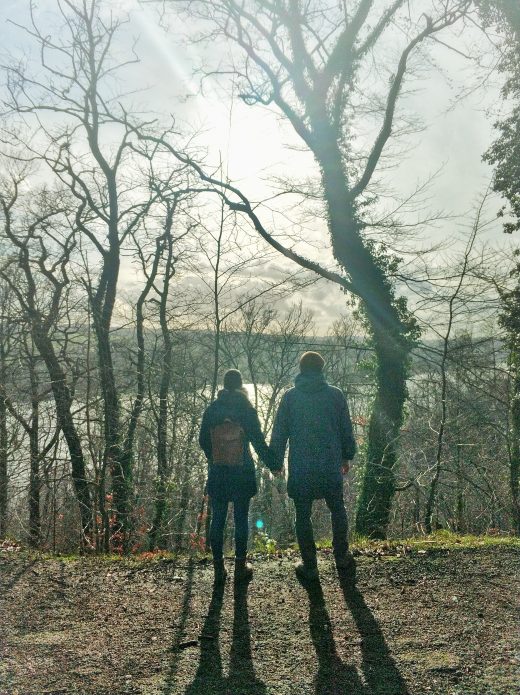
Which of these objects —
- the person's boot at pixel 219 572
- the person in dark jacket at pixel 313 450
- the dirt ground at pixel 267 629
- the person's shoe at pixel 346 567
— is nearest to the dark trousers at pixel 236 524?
the person's boot at pixel 219 572

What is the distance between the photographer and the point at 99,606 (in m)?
5.35

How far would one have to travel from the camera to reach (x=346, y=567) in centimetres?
580

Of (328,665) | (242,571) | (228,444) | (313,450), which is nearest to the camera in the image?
(328,665)

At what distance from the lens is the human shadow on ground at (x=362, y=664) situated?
367 centimetres

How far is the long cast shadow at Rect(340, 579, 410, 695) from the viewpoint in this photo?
12.0ft

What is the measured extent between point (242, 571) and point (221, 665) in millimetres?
1826

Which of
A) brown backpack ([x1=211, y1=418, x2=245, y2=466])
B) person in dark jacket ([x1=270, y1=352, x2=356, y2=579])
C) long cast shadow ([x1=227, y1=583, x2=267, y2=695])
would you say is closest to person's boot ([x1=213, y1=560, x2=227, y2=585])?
long cast shadow ([x1=227, y1=583, x2=267, y2=695])

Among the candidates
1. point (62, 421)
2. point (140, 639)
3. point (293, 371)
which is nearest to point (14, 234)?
point (62, 421)

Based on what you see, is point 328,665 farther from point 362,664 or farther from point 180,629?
point 180,629

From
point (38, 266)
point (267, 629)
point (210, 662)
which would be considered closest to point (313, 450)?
point (267, 629)

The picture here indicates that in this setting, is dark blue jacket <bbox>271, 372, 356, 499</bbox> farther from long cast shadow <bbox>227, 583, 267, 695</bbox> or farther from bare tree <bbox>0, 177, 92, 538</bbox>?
bare tree <bbox>0, 177, 92, 538</bbox>

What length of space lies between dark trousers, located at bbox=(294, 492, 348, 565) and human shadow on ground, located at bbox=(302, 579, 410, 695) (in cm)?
53

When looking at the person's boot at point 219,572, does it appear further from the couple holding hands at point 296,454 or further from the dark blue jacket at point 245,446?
the dark blue jacket at point 245,446

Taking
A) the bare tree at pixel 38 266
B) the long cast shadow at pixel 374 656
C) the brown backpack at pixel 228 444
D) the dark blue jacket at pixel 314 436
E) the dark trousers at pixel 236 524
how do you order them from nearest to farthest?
1. the long cast shadow at pixel 374 656
2. the dark blue jacket at pixel 314 436
3. the brown backpack at pixel 228 444
4. the dark trousers at pixel 236 524
5. the bare tree at pixel 38 266
